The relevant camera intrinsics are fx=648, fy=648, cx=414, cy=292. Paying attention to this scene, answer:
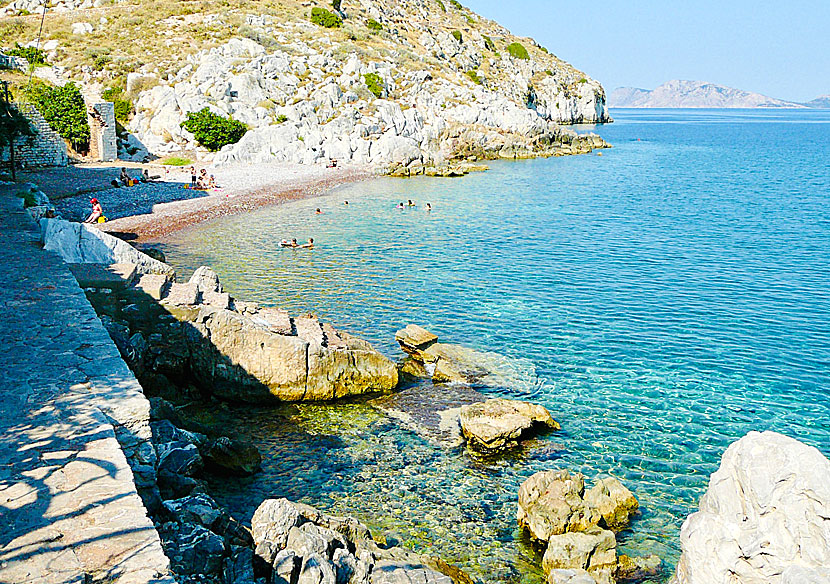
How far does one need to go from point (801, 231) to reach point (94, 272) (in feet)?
120

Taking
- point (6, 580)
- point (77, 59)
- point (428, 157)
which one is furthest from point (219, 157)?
point (6, 580)

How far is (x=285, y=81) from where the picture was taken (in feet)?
220

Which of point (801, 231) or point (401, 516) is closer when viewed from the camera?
point (401, 516)

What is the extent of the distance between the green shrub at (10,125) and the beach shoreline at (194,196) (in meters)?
3.81

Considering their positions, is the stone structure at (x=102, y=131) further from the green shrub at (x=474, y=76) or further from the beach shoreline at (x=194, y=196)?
the green shrub at (x=474, y=76)

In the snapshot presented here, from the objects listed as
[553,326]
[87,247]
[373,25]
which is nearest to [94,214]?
[87,247]

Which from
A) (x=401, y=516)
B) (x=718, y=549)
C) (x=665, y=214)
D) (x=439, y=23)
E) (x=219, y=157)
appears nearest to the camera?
(x=718, y=549)

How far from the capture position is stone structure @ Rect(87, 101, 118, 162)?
157 ft

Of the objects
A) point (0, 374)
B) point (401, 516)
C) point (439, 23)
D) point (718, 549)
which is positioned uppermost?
point (439, 23)

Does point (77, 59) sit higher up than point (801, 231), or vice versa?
point (77, 59)

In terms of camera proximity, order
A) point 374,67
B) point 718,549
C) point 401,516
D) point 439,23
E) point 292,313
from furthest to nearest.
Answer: point 439,23
point 374,67
point 292,313
point 401,516
point 718,549

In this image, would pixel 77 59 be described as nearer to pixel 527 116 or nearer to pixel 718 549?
pixel 527 116

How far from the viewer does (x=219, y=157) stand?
54344 mm

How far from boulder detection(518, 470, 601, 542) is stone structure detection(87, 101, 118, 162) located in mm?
47195
